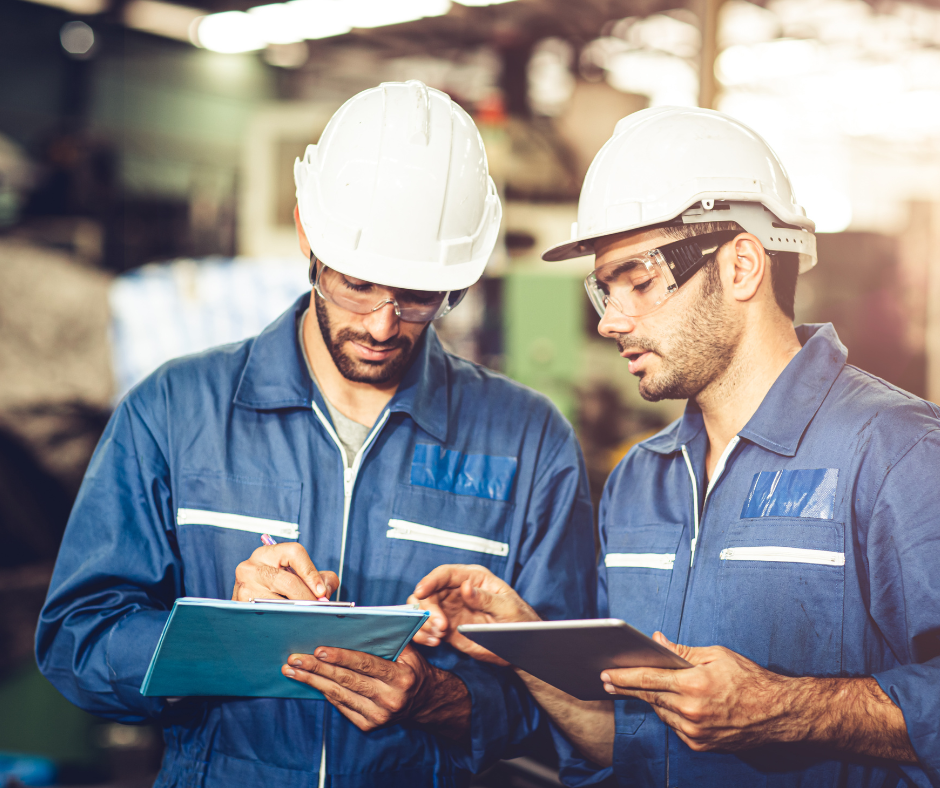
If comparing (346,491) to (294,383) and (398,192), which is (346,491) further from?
(398,192)

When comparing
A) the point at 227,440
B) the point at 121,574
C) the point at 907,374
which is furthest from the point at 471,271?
the point at 907,374

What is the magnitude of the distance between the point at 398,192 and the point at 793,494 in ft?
3.37

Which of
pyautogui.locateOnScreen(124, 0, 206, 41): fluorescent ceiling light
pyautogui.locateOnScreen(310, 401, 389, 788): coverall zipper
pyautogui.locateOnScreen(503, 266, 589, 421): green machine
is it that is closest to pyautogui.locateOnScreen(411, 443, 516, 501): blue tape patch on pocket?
pyautogui.locateOnScreen(310, 401, 389, 788): coverall zipper

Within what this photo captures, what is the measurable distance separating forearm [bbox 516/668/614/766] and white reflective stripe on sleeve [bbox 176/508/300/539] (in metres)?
0.65

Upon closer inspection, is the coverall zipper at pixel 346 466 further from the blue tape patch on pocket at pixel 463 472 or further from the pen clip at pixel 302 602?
the pen clip at pixel 302 602

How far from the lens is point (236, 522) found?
193 centimetres

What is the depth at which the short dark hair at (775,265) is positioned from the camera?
1.91 m

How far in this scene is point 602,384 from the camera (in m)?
6.39

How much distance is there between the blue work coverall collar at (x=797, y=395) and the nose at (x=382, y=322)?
0.79 meters

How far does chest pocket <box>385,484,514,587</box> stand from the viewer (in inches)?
76.7

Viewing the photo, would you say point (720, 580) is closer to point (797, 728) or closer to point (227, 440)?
point (797, 728)

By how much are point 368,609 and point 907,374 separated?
3508 millimetres

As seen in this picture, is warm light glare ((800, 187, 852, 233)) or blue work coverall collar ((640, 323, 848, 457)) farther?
warm light glare ((800, 187, 852, 233))

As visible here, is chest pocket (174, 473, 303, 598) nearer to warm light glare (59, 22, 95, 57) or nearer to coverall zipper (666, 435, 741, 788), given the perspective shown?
coverall zipper (666, 435, 741, 788)
